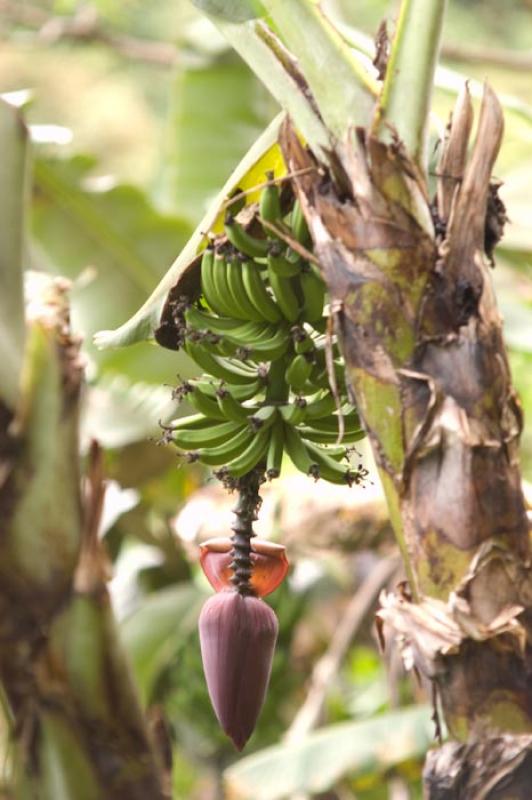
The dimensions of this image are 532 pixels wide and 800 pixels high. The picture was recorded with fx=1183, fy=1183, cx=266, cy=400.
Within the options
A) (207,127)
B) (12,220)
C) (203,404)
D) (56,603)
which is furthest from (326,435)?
(207,127)

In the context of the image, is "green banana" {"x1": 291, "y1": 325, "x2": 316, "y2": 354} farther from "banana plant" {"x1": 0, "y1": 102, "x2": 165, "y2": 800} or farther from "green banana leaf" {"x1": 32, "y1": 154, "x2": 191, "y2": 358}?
"green banana leaf" {"x1": 32, "y1": 154, "x2": 191, "y2": 358}

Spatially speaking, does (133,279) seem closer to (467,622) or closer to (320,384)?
(320,384)

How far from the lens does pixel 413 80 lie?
2.69ft

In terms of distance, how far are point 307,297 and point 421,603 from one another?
257mm

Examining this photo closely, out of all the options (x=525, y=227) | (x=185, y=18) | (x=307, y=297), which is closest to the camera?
(x=307, y=297)

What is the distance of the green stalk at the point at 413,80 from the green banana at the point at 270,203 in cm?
9

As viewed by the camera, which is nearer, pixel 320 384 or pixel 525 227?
pixel 320 384

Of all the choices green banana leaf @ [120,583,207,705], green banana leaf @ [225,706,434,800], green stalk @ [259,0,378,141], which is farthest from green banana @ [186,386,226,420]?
green banana leaf @ [120,583,207,705]

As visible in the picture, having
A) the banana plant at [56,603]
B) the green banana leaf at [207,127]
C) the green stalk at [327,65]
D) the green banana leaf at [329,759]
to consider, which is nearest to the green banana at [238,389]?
the green stalk at [327,65]

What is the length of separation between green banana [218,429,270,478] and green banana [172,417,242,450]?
30 millimetres

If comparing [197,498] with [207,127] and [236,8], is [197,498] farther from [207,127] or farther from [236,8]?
[236,8]

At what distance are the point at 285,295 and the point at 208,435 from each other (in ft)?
0.54

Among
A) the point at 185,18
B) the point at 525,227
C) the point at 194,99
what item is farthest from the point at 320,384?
the point at 185,18

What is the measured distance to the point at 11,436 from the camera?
4.79 feet
